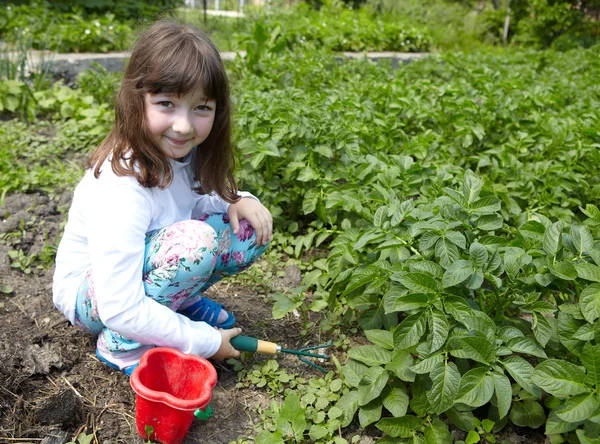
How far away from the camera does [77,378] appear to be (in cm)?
192

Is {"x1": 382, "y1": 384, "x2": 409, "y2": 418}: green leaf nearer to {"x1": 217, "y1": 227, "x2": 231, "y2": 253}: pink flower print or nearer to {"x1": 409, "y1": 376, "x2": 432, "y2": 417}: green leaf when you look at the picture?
{"x1": 409, "y1": 376, "x2": 432, "y2": 417}: green leaf

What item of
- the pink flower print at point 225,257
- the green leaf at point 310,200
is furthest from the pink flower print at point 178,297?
the green leaf at point 310,200

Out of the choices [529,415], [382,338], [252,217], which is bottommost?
[529,415]

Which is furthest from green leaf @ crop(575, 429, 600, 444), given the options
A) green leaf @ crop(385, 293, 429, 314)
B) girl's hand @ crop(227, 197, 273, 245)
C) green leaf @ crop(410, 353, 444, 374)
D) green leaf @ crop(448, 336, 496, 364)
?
girl's hand @ crop(227, 197, 273, 245)

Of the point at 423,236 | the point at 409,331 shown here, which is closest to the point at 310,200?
the point at 423,236

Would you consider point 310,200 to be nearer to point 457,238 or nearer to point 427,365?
point 457,238

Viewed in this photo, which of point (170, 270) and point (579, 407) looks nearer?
point (579, 407)

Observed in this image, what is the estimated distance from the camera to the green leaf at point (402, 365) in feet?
5.45

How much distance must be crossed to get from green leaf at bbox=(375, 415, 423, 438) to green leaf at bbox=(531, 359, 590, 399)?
0.37 metres

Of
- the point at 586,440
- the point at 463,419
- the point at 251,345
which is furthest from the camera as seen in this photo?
the point at 251,345

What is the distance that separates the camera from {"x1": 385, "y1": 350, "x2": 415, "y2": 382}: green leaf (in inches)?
65.4

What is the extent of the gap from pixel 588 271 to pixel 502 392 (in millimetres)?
413

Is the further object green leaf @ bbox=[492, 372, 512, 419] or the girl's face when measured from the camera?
the girl's face

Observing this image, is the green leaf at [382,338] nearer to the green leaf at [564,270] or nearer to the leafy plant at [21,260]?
the green leaf at [564,270]
